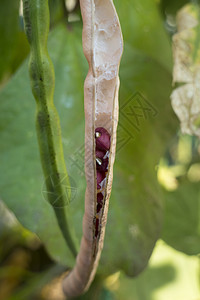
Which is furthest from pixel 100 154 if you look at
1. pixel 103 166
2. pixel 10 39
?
pixel 10 39

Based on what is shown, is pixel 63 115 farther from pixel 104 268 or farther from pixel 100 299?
pixel 100 299

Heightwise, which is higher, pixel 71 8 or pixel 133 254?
pixel 71 8

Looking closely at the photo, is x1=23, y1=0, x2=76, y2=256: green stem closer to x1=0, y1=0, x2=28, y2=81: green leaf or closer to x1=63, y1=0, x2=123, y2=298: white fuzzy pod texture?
x1=63, y1=0, x2=123, y2=298: white fuzzy pod texture

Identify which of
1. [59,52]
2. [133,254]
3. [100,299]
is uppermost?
[59,52]

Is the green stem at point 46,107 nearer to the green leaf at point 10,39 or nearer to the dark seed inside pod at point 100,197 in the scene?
the dark seed inside pod at point 100,197

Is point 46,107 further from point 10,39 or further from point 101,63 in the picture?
point 10,39

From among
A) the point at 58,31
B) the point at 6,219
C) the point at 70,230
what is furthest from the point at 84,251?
the point at 6,219

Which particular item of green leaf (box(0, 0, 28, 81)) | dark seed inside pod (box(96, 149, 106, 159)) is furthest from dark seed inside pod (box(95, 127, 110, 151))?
green leaf (box(0, 0, 28, 81))
